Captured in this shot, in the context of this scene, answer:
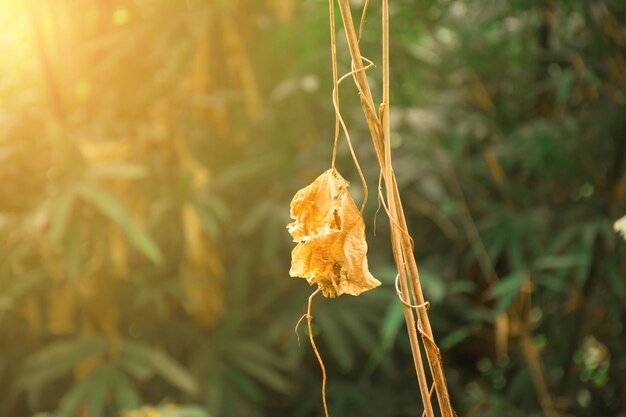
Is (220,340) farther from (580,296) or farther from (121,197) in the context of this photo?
(580,296)

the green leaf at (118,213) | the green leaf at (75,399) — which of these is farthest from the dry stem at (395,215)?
the green leaf at (75,399)

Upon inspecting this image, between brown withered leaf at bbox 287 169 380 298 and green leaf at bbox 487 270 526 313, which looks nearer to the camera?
brown withered leaf at bbox 287 169 380 298

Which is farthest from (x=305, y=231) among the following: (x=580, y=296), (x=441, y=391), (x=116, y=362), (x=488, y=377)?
(x=488, y=377)

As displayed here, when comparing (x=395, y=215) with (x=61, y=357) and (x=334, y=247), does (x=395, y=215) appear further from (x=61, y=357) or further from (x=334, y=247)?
(x=61, y=357)

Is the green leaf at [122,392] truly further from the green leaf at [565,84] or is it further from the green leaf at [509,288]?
the green leaf at [565,84]

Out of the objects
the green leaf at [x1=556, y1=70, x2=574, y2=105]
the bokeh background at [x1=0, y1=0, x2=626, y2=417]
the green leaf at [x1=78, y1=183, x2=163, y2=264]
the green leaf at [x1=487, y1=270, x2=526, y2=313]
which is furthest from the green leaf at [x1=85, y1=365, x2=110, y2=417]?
the green leaf at [x1=556, y1=70, x2=574, y2=105]

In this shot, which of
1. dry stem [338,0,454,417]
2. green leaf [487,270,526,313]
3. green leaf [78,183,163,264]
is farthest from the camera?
green leaf [487,270,526,313]

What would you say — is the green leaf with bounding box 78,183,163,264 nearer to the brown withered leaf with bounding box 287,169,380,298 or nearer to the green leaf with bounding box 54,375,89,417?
the green leaf with bounding box 54,375,89,417

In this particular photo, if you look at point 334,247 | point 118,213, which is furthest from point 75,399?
point 334,247
